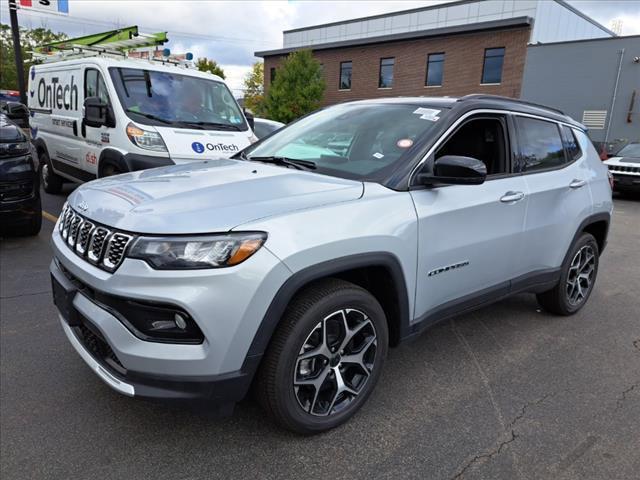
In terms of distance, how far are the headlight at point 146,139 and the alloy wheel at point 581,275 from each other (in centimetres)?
459

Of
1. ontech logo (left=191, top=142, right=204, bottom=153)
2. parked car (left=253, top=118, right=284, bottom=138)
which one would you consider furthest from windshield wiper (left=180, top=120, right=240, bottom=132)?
parked car (left=253, top=118, right=284, bottom=138)

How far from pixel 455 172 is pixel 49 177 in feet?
26.4

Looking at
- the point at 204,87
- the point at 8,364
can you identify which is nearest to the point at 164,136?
the point at 204,87

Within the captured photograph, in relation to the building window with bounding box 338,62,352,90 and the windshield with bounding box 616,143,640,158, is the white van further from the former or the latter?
the building window with bounding box 338,62,352,90

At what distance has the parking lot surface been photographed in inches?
90.1

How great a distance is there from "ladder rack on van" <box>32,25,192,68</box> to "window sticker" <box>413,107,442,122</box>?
5.52 meters

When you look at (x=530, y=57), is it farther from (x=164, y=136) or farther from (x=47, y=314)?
(x=47, y=314)

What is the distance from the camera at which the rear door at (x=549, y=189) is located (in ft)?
11.4

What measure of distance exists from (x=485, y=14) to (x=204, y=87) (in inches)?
1038

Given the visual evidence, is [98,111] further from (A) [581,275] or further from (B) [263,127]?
(A) [581,275]

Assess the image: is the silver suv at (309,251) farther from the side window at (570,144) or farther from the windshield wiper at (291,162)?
the side window at (570,144)

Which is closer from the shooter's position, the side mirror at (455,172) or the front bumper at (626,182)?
the side mirror at (455,172)

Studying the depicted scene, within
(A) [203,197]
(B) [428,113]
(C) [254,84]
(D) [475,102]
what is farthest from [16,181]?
(C) [254,84]

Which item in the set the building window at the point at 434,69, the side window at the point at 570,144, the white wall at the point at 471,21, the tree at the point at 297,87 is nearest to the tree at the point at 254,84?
the white wall at the point at 471,21
